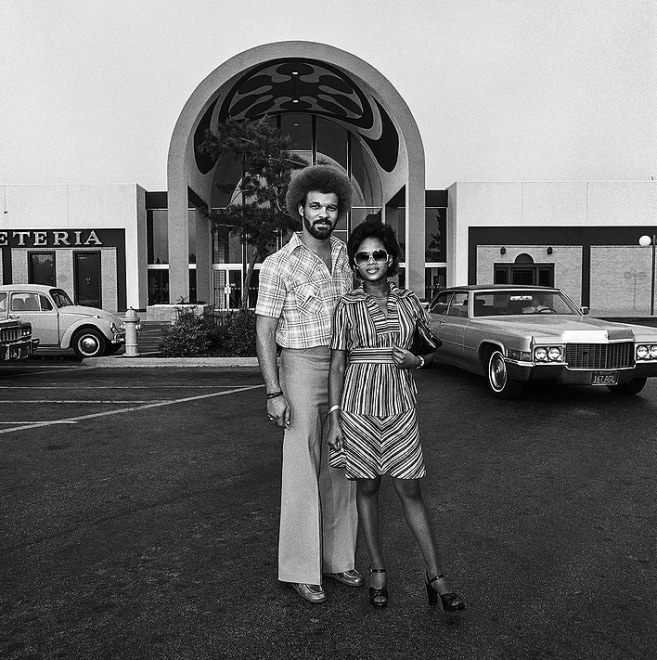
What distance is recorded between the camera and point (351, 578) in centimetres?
312

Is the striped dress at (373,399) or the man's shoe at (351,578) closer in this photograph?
the striped dress at (373,399)

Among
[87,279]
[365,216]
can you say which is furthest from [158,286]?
[365,216]

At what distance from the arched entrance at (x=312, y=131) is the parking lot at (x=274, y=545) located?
712 inches

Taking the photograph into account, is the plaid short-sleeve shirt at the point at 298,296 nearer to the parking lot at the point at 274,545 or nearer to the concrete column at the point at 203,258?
the parking lot at the point at 274,545

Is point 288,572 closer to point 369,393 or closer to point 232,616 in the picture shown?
point 232,616

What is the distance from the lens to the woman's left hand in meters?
2.88

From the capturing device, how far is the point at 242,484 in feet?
15.7

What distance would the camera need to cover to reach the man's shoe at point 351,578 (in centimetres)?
311

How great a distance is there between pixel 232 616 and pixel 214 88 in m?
22.7

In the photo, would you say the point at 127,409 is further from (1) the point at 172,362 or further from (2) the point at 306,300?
(2) the point at 306,300

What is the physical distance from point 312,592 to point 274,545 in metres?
0.71

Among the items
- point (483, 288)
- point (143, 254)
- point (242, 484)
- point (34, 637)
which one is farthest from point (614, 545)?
point (143, 254)

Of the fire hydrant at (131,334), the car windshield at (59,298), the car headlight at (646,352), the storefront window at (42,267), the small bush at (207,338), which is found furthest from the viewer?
the storefront window at (42,267)

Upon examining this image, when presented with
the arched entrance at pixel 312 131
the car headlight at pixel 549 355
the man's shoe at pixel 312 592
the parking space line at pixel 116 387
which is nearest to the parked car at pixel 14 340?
the parking space line at pixel 116 387
